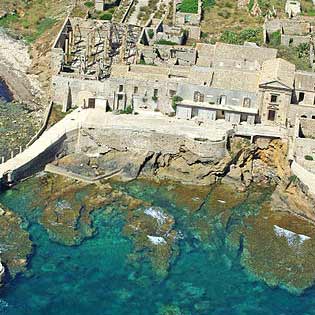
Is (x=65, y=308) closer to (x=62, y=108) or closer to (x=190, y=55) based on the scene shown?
(x=62, y=108)

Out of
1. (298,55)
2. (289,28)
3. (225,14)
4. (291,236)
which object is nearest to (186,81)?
(298,55)

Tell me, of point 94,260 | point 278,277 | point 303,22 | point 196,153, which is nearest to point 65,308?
point 94,260

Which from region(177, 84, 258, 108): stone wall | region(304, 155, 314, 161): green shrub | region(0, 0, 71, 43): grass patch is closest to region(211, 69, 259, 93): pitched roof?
region(177, 84, 258, 108): stone wall

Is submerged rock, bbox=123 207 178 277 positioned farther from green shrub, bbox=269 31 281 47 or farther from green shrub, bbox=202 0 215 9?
green shrub, bbox=202 0 215 9

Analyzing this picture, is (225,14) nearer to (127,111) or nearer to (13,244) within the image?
(127,111)

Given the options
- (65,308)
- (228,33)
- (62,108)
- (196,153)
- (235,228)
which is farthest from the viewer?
(228,33)

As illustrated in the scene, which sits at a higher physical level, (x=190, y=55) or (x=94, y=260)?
(x=190, y=55)

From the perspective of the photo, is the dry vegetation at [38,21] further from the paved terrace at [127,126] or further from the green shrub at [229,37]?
the green shrub at [229,37]
